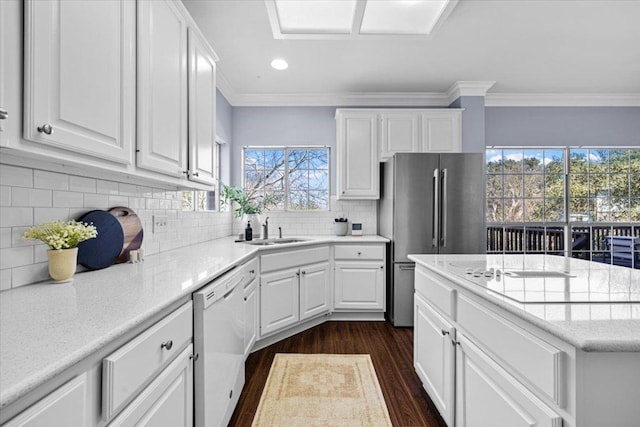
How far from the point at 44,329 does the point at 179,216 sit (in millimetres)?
1853

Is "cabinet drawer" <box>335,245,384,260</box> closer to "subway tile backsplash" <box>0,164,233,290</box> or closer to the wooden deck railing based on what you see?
the wooden deck railing

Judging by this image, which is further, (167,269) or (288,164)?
(288,164)

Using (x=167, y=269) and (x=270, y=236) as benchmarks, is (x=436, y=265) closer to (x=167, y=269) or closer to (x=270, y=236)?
(x=167, y=269)

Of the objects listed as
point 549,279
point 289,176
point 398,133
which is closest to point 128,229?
point 549,279

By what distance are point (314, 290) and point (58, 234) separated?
2.34 m

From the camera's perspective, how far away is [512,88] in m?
4.00

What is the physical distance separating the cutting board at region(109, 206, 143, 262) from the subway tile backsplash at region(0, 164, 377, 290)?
0.05 metres

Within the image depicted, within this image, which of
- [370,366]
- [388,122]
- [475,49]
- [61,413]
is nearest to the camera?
[61,413]

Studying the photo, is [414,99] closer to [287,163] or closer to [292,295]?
[287,163]

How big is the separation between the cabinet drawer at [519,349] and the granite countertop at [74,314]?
1.12 m

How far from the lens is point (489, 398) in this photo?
3.92 ft

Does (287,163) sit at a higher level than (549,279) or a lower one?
higher

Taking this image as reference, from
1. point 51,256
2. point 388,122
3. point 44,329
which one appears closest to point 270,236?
point 388,122

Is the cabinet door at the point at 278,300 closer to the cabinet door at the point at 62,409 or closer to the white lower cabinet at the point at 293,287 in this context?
the white lower cabinet at the point at 293,287
